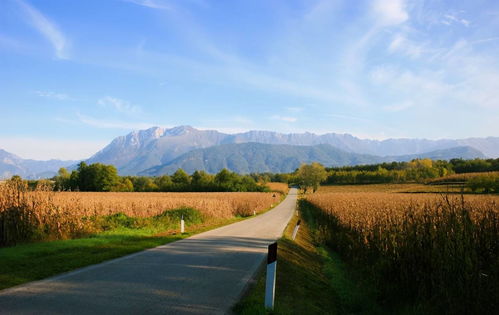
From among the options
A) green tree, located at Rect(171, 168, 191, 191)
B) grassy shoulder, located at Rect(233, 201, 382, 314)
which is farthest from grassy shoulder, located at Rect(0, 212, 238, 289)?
green tree, located at Rect(171, 168, 191, 191)

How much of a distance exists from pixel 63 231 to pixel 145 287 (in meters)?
9.25

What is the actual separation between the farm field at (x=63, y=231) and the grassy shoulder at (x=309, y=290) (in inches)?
204

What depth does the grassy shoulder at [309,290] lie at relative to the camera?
267 inches

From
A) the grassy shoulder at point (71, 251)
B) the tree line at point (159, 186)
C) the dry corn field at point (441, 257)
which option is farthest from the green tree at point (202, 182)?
the dry corn field at point (441, 257)

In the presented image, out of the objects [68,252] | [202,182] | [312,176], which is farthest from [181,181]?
[68,252]

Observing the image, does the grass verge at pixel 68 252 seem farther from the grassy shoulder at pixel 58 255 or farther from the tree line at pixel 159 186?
the tree line at pixel 159 186

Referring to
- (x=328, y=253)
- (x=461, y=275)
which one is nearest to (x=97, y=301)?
(x=461, y=275)

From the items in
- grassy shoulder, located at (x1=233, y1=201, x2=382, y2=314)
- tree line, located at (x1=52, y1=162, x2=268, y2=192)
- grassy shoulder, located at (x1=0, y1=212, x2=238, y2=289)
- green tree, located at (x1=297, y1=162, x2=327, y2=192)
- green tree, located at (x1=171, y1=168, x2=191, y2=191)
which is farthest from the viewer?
green tree, located at (x1=297, y1=162, x2=327, y2=192)

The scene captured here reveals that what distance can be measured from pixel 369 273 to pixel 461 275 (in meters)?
5.09

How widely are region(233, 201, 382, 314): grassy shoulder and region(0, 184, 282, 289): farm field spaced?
5.17 meters

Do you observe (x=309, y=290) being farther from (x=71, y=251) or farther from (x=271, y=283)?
(x=71, y=251)

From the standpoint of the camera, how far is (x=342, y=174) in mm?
148250

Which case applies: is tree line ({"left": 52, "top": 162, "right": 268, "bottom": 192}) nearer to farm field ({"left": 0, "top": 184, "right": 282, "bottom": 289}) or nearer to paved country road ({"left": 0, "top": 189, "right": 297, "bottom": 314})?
farm field ({"left": 0, "top": 184, "right": 282, "bottom": 289})

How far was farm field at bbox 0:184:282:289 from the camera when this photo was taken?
9.30 meters
